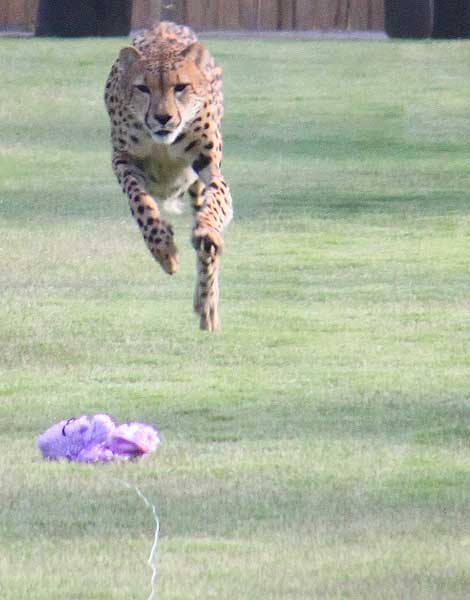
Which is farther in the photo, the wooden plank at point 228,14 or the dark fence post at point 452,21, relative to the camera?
the wooden plank at point 228,14

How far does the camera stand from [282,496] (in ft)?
24.6

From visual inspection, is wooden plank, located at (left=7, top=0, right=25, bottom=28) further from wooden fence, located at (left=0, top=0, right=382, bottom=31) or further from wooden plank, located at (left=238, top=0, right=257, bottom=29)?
wooden plank, located at (left=238, top=0, right=257, bottom=29)

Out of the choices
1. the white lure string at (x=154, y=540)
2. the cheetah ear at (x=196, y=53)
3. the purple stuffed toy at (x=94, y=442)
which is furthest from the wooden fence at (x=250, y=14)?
the white lure string at (x=154, y=540)

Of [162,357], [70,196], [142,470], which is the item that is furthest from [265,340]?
[70,196]

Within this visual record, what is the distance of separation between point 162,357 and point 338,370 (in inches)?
38.3

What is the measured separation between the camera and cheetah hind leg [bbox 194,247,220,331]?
998 cm

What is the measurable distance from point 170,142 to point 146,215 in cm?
37

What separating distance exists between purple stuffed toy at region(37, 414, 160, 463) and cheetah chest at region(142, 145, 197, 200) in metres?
2.40

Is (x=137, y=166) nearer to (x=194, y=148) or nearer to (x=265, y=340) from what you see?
(x=194, y=148)

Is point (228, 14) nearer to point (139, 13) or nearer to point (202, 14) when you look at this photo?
point (202, 14)

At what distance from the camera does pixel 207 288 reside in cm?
1030

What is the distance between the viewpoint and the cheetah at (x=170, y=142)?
9.68 meters

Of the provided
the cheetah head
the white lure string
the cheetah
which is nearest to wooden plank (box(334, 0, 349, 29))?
the cheetah

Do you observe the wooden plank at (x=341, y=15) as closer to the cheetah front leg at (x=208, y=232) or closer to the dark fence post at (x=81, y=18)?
the dark fence post at (x=81, y=18)
